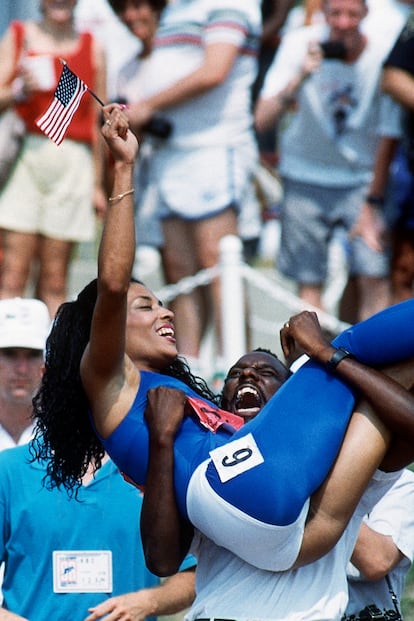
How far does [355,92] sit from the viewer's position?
26.8 feet

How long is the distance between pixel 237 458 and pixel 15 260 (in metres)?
4.44

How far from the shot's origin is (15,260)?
8094mm

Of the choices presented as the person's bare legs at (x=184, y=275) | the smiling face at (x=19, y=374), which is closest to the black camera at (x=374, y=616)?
the smiling face at (x=19, y=374)

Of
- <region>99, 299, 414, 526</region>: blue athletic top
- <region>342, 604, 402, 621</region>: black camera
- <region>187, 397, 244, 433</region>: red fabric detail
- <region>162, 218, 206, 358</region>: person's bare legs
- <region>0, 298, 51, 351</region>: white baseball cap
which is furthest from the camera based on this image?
<region>162, 218, 206, 358</region>: person's bare legs

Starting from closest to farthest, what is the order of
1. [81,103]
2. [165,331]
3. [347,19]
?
[165,331] < [81,103] < [347,19]

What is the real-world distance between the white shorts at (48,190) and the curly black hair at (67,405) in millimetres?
3608

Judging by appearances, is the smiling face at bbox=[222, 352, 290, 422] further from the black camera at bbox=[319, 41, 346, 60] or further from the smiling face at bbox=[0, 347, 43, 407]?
the black camera at bbox=[319, 41, 346, 60]

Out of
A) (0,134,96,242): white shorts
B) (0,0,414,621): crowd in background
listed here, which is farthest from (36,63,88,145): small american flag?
(0,134,96,242): white shorts

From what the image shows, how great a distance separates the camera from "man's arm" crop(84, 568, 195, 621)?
461 cm

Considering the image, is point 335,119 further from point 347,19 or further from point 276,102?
point 347,19

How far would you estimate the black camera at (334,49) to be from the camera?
8.12 metres

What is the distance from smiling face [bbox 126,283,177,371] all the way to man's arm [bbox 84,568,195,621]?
0.75 m

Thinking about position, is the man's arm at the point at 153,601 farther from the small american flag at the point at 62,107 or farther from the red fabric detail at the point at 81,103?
the red fabric detail at the point at 81,103

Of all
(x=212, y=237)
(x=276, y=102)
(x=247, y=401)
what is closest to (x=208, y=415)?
(x=247, y=401)
